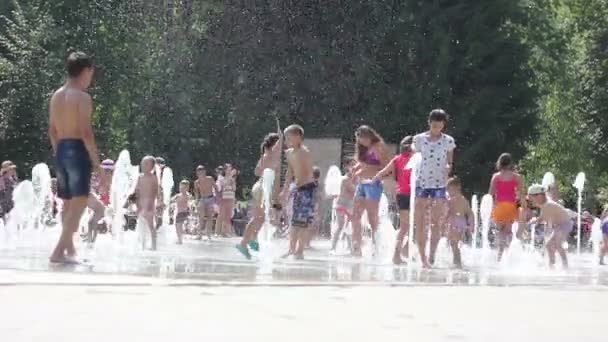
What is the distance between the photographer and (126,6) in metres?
51.1

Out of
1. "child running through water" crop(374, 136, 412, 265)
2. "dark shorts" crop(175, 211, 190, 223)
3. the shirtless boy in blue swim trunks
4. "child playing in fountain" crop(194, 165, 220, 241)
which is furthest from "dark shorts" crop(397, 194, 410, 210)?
"child playing in fountain" crop(194, 165, 220, 241)

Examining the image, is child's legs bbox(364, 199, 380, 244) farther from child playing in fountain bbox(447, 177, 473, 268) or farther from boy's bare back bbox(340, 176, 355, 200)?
boy's bare back bbox(340, 176, 355, 200)

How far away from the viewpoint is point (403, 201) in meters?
15.6

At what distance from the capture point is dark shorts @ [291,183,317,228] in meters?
15.3

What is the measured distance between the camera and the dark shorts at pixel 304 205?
15.3 m

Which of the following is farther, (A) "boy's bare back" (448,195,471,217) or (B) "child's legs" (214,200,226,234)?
(B) "child's legs" (214,200,226,234)

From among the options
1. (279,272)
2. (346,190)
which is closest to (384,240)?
(346,190)

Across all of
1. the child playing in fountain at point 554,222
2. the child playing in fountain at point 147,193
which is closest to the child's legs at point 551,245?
the child playing in fountain at point 554,222

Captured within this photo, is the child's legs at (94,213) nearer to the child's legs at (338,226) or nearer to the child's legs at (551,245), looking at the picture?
the child's legs at (338,226)

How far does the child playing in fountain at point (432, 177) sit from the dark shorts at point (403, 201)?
837 mm

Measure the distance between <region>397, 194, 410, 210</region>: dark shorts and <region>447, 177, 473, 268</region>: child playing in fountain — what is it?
60cm
